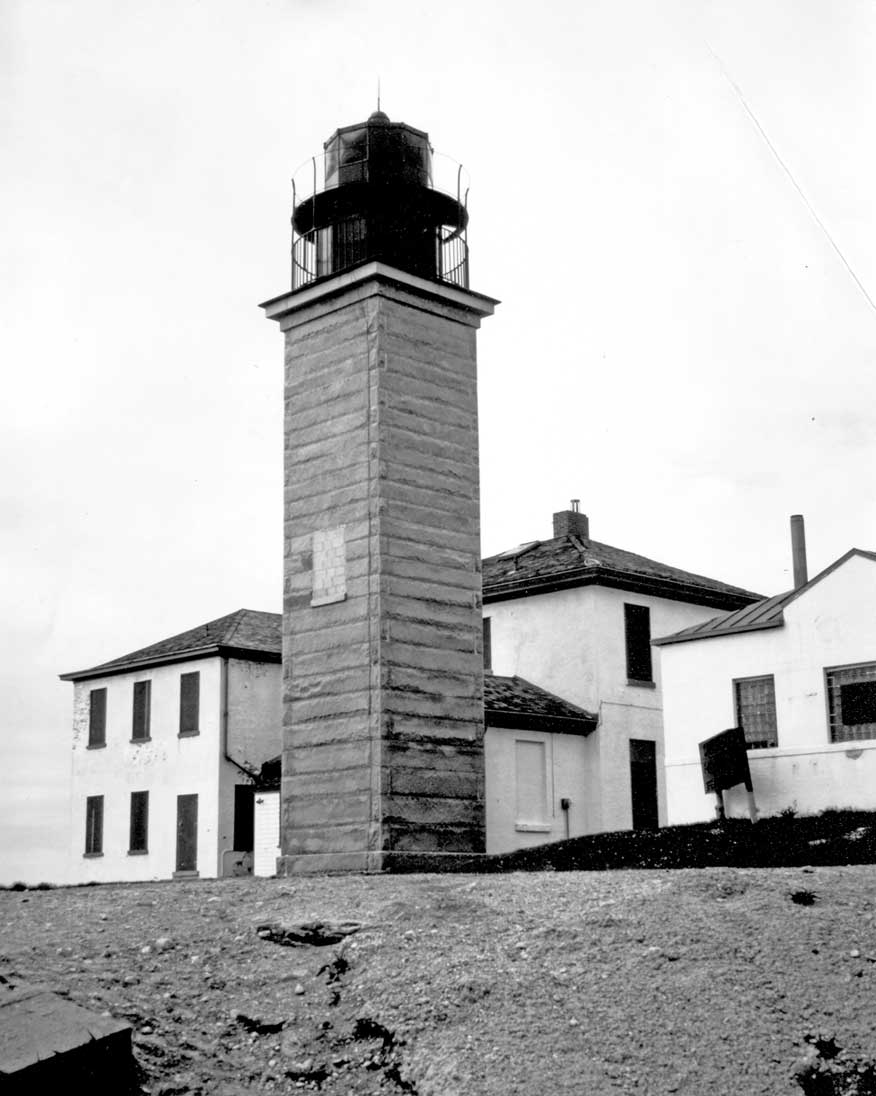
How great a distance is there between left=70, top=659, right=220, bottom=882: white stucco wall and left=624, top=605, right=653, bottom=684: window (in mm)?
9305

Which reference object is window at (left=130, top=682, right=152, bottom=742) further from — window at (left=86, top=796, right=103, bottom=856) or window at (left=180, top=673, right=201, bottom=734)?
window at (left=86, top=796, right=103, bottom=856)

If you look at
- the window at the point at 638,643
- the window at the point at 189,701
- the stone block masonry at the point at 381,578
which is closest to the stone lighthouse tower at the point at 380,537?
the stone block masonry at the point at 381,578

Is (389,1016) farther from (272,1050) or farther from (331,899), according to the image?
(331,899)

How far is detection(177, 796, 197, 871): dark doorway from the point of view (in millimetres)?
31812

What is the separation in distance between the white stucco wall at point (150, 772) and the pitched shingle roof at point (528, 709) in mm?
7011

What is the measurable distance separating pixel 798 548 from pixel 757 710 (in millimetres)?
5562

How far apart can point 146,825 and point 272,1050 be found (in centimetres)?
2492

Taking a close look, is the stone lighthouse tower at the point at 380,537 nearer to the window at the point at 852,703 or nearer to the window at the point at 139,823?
A: the window at the point at 852,703

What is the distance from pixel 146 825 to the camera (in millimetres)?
33281

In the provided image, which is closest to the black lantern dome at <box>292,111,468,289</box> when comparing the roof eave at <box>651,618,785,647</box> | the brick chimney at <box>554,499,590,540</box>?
the roof eave at <box>651,618,785,647</box>

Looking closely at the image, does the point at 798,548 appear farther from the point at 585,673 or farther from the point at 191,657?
the point at 191,657

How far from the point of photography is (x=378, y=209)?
2269 centimetres

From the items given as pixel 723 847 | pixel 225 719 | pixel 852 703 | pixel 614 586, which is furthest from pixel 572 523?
pixel 723 847

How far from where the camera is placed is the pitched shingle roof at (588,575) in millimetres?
29828
